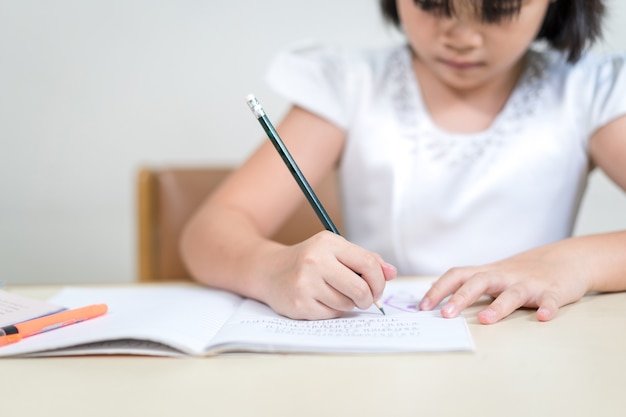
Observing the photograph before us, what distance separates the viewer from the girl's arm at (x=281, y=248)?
0.59 metres

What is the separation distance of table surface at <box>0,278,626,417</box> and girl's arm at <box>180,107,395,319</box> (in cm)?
8

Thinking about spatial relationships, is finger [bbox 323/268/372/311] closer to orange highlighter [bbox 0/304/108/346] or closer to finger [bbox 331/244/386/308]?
finger [bbox 331/244/386/308]

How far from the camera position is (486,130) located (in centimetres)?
98

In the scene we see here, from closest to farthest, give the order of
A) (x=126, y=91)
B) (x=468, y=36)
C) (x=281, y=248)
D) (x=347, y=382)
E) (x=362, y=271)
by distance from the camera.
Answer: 1. (x=347, y=382)
2. (x=362, y=271)
3. (x=281, y=248)
4. (x=468, y=36)
5. (x=126, y=91)

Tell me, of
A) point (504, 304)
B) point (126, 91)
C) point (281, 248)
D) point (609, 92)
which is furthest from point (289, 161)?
point (126, 91)

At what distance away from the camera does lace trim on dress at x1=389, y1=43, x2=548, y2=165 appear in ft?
3.19

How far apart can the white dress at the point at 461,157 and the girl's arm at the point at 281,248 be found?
0.04m

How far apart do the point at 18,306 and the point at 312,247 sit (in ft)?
0.84

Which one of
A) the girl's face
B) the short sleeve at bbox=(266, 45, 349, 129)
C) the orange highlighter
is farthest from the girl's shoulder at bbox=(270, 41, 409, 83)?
the orange highlighter

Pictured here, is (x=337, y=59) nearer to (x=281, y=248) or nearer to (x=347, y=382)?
(x=281, y=248)

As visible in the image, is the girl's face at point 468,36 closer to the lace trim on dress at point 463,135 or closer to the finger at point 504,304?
the lace trim on dress at point 463,135

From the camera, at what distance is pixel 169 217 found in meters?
1.14

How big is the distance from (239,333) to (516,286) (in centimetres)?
24

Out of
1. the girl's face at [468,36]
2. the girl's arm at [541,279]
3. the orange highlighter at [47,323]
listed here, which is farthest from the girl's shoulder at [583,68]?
the orange highlighter at [47,323]
